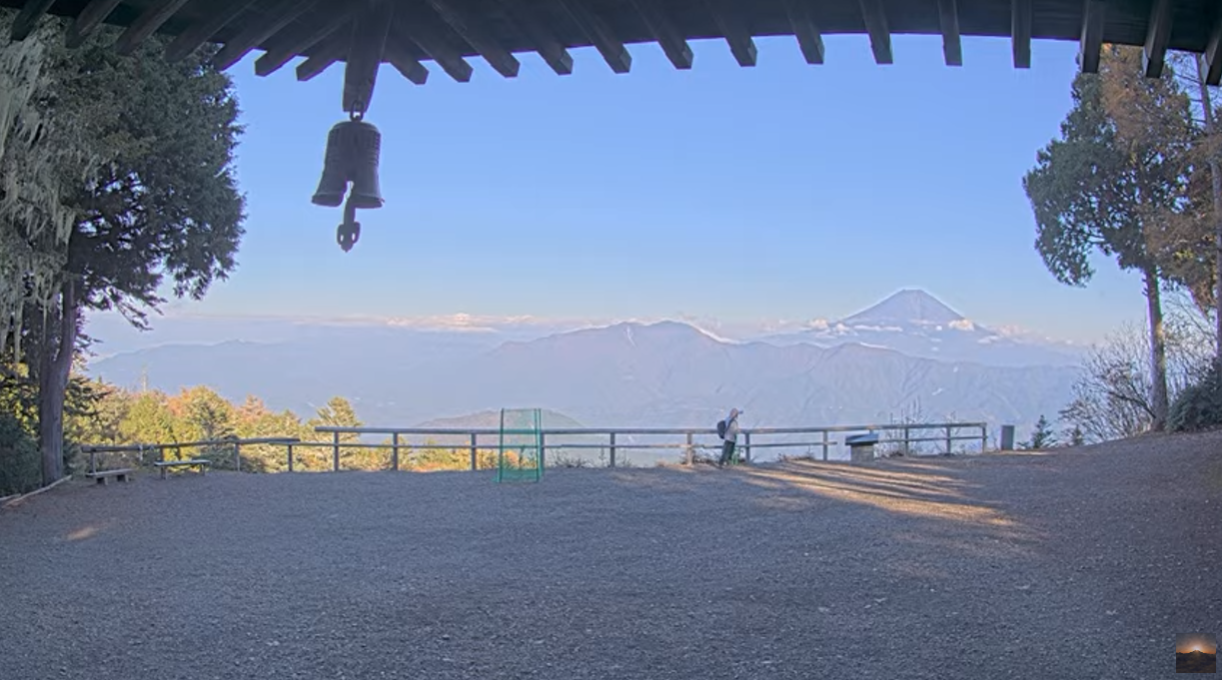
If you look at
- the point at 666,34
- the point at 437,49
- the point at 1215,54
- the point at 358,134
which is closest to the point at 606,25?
the point at 666,34

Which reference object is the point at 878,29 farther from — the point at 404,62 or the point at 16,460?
the point at 16,460

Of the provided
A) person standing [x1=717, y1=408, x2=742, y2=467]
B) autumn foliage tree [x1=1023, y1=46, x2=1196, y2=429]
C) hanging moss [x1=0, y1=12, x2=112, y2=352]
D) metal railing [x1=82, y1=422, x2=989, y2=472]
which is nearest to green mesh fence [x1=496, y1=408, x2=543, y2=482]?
metal railing [x1=82, y1=422, x2=989, y2=472]

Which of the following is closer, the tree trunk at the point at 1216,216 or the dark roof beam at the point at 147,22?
the dark roof beam at the point at 147,22

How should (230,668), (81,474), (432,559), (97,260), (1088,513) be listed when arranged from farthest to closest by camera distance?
(81,474), (97,260), (1088,513), (432,559), (230,668)

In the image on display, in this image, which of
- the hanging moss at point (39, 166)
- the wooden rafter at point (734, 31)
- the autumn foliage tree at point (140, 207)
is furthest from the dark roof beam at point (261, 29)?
the autumn foliage tree at point (140, 207)

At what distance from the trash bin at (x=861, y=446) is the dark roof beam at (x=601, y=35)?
16.1 meters

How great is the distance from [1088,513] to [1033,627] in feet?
18.1

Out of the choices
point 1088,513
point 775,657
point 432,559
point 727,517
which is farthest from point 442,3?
point 1088,513

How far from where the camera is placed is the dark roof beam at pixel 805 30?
7.88 feet

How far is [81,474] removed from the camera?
609 inches

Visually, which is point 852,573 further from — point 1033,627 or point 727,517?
point 727,517

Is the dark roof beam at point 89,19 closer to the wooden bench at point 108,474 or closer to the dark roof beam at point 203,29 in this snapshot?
the dark roof beam at point 203,29

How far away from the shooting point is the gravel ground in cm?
526

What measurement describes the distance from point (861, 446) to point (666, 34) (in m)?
16.4
